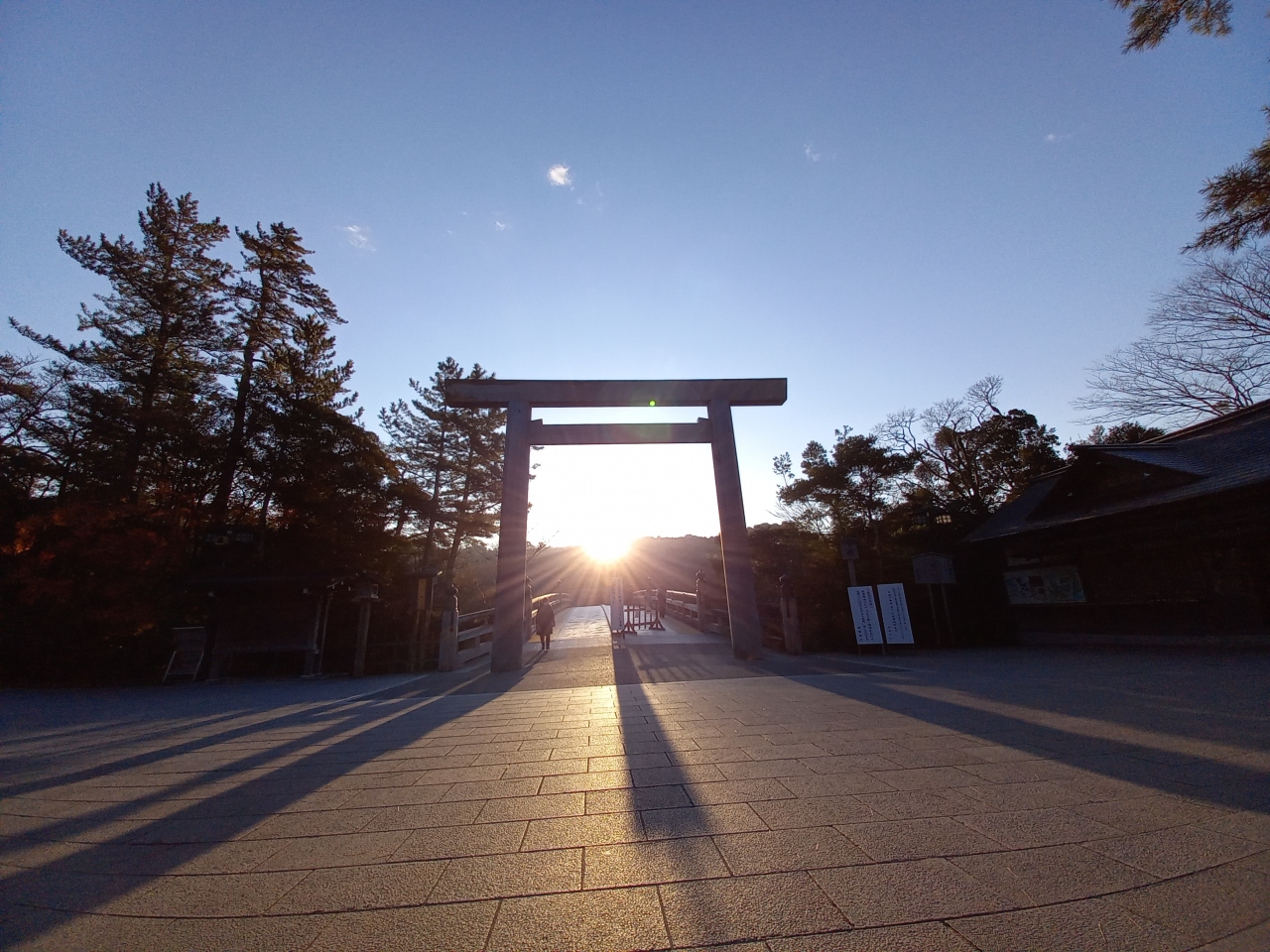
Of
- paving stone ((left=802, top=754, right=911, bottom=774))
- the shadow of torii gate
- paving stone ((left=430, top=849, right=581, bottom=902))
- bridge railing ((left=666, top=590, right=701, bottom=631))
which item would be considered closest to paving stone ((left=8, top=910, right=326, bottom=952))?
paving stone ((left=430, top=849, right=581, bottom=902))

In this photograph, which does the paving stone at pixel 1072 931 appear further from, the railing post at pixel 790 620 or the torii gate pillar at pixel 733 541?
the railing post at pixel 790 620

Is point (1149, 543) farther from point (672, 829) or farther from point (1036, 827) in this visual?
point (672, 829)

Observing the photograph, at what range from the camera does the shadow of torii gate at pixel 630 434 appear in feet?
32.1

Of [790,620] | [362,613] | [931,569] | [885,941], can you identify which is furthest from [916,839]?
[931,569]

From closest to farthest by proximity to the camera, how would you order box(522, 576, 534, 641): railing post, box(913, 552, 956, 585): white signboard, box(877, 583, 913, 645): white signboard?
box(877, 583, 913, 645): white signboard → box(913, 552, 956, 585): white signboard → box(522, 576, 534, 641): railing post

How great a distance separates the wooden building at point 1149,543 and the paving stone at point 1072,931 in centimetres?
1090

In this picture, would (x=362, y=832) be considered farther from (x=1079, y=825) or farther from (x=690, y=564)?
(x=690, y=564)

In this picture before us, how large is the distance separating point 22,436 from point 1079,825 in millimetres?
20459

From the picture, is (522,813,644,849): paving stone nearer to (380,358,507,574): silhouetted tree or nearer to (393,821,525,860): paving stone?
(393,821,525,860): paving stone

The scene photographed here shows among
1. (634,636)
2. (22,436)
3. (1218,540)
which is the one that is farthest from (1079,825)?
(22,436)

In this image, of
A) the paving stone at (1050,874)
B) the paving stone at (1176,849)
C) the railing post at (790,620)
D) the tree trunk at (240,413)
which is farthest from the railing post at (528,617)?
the paving stone at (1176,849)

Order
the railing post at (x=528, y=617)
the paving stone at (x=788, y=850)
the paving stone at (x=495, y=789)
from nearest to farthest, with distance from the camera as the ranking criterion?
the paving stone at (x=788, y=850) < the paving stone at (x=495, y=789) < the railing post at (x=528, y=617)

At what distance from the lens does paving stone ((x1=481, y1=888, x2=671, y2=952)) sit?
1638mm

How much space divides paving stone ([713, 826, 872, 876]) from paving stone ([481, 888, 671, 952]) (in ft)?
1.44
